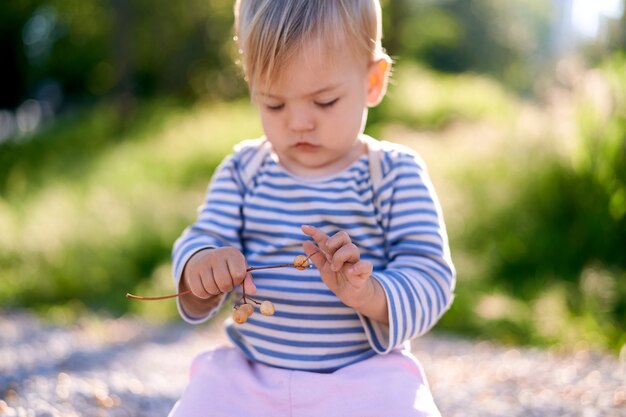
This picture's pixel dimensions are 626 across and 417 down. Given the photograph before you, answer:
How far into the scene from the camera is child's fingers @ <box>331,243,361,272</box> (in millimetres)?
1634

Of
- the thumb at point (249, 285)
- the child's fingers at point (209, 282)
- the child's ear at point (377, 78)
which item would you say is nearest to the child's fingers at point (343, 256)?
the thumb at point (249, 285)

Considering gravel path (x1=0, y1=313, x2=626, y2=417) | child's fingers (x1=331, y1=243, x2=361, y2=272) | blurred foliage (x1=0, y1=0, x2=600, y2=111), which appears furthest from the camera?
blurred foliage (x1=0, y1=0, x2=600, y2=111)

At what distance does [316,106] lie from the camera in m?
1.92

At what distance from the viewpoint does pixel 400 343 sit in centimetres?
189

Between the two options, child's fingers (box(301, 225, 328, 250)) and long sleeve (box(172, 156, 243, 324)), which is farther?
long sleeve (box(172, 156, 243, 324))

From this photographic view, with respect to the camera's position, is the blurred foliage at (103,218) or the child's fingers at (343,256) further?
the blurred foliage at (103,218)

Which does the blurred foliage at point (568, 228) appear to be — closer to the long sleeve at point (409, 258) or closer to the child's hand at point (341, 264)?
the long sleeve at point (409, 258)

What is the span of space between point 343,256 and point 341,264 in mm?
22

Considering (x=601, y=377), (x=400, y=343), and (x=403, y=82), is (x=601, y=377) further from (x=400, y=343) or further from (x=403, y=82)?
(x=403, y=82)

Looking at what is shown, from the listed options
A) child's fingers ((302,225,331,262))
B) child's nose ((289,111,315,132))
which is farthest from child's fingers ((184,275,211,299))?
child's nose ((289,111,315,132))

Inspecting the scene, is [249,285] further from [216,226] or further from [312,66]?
[312,66]

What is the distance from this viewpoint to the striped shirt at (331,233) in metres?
1.92

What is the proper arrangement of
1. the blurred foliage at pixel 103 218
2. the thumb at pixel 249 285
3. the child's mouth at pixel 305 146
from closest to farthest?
1. the thumb at pixel 249 285
2. the child's mouth at pixel 305 146
3. the blurred foliage at pixel 103 218

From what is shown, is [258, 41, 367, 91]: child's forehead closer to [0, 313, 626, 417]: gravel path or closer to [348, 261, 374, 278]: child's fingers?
[348, 261, 374, 278]: child's fingers
